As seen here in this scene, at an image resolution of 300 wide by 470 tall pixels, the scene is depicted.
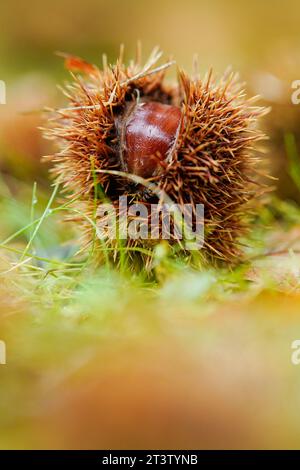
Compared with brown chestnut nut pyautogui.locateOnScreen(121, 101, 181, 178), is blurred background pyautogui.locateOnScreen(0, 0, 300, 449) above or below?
below

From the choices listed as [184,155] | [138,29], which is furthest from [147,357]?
[138,29]

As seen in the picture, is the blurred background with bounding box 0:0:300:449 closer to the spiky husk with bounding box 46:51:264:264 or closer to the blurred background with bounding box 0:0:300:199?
the spiky husk with bounding box 46:51:264:264

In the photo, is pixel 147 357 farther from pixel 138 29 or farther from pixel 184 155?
pixel 138 29

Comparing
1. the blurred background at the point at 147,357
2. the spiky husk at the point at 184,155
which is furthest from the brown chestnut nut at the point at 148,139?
the blurred background at the point at 147,357

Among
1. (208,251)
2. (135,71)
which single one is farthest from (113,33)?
(208,251)

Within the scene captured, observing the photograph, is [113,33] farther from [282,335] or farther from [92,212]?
[282,335]

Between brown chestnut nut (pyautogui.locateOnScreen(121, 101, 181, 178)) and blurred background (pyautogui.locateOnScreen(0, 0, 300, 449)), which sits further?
brown chestnut nut (pyautogui.locateOnScreen(121, 101, 181, 178))

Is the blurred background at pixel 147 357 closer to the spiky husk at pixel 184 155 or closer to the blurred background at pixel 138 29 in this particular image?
the spiky husk at pixel 184 155

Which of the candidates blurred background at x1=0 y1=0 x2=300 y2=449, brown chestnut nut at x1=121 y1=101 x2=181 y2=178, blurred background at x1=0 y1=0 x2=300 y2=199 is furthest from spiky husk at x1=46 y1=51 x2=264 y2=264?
blurred background at x1=0 y1=0 x2=300 y2=199
